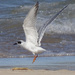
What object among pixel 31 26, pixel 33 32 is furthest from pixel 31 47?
pixel 31 26

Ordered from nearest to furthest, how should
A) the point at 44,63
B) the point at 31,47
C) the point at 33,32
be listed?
the point at 33,32 → the point at 31,47 → the point at 44,63

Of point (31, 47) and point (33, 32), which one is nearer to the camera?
point (33, 32)

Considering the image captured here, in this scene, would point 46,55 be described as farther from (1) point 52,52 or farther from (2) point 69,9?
(2) point 69,9

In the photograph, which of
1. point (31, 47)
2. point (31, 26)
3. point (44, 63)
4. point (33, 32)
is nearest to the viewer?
point (31, 26)

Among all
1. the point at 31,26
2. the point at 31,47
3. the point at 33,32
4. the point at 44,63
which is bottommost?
the point at 44,63

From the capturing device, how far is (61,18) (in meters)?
13.1

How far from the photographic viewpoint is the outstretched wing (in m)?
6.41

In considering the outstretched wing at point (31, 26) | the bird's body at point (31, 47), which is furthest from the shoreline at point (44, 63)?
the outstretched wing at point (31, 26)

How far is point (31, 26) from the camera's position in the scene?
6.64 meters

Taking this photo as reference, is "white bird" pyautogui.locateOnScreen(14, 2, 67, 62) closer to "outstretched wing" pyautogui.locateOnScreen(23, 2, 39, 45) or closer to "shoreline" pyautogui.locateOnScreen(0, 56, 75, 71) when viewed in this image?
"outstretched wing" pyautogui.locateOnScreen(23, 2, 39, 45)

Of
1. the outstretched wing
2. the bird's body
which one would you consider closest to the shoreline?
the bird's body

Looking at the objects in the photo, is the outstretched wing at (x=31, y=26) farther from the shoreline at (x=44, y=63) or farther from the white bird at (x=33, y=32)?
the shoreline at (x=44, y=63)

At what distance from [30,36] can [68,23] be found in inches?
215

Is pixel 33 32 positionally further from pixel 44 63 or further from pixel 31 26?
pixel 44 63
